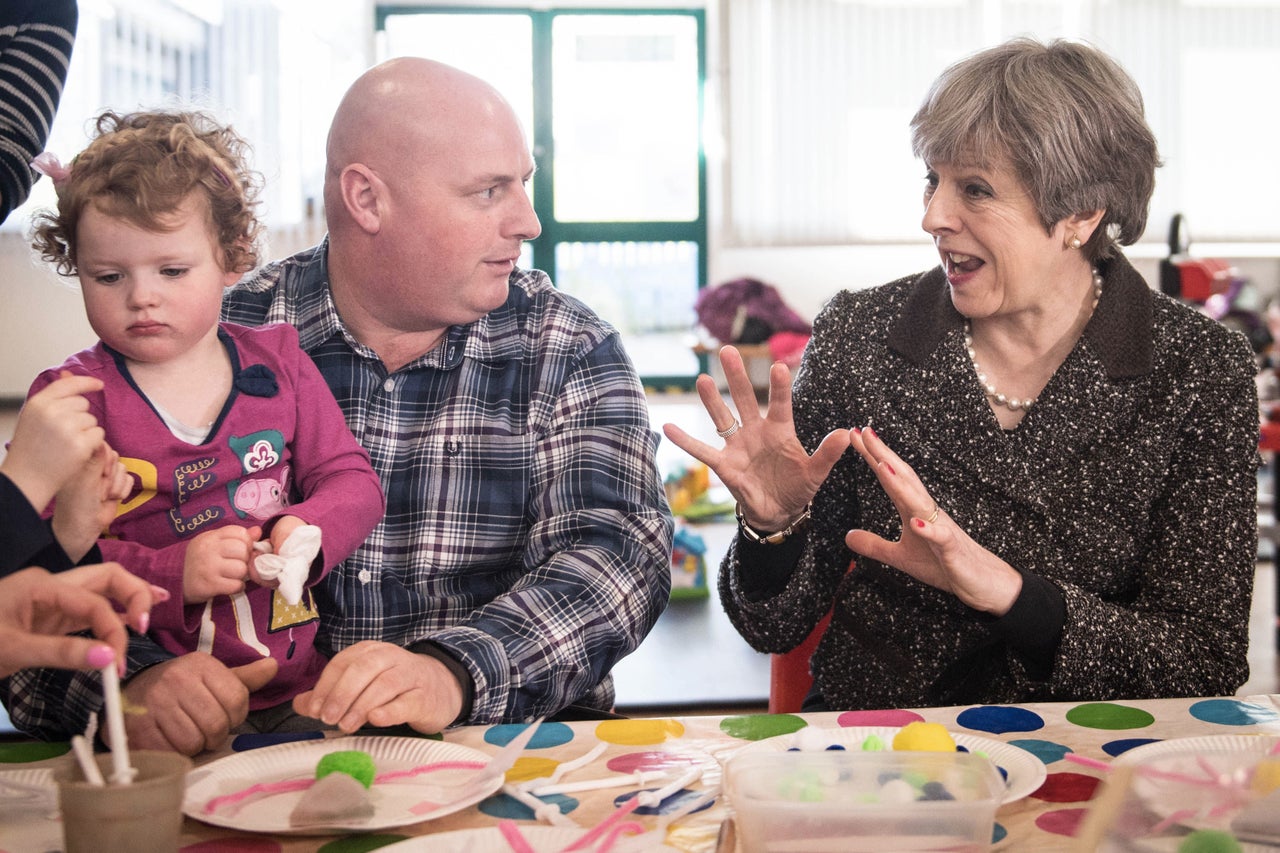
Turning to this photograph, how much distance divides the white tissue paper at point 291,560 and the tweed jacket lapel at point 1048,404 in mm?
758

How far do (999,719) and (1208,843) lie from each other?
1.35 ft

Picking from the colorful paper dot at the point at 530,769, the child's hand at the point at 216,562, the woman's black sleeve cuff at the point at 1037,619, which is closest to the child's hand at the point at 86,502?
the child's hand at the point at 216,562

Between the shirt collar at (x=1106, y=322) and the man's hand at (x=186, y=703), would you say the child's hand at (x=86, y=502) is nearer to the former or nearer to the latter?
the man's hand at (x=186, y=703)

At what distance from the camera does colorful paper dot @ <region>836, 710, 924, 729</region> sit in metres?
1.09

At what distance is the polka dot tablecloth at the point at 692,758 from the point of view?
87 centimetres

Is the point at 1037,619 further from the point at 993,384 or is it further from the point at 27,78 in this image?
the point at 27,78

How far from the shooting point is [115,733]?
0.72 meters

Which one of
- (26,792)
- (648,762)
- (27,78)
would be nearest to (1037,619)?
(648,762)

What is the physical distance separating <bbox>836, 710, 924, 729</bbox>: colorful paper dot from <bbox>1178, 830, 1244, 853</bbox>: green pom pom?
0.40 m

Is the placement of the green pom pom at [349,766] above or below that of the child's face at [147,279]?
below

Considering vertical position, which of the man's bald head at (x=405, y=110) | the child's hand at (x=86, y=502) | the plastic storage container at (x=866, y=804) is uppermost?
the man's bald head at (x=405, y=110)

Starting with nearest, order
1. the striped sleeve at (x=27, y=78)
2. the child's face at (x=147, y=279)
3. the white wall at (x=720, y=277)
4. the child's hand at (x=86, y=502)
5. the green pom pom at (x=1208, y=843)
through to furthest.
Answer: the green pom pom at (x=1208, y=843) < the child's hand at (x=86, y=502) < the child's face at (x=147, y=279) < the striped sleeve at (x=27, y=78) < the white wall at (x=720, y=277)

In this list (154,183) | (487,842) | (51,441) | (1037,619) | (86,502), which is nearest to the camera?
(487,842)

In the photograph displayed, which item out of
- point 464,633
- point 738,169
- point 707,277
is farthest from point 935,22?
point 464,633
